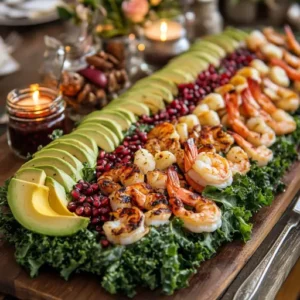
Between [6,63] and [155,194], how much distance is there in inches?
76.6

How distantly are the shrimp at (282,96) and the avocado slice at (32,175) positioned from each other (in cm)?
150

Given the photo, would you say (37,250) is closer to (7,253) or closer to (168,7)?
(7,253)

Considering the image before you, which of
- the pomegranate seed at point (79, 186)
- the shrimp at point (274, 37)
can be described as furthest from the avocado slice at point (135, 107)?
the shrimp at point (274, 37)

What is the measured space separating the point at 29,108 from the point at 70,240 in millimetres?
925

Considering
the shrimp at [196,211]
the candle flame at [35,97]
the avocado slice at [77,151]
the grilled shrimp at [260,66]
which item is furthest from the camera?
the grilled shrimp at [260,66]

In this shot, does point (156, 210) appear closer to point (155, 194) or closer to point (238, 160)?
point (155, 194)

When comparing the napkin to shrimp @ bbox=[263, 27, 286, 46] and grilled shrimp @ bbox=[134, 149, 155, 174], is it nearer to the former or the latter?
grilled shrimp @ bbox=[134, 149, 155, 174]

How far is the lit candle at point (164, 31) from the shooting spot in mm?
3865

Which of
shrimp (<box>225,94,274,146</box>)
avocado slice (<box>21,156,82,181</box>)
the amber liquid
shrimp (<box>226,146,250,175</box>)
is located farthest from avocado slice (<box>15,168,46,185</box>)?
shrimp (<box>225,94,274,146</box>)

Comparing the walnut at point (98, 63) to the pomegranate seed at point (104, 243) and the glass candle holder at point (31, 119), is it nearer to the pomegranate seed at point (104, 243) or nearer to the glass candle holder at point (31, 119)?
the glass candle holder at point (31, 119)

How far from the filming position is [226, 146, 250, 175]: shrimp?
2.64 meters

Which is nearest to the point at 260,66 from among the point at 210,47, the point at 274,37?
the point at 210,47

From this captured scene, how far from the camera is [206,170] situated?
244cm

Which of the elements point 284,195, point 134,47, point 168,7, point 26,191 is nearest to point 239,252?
point 284,195
